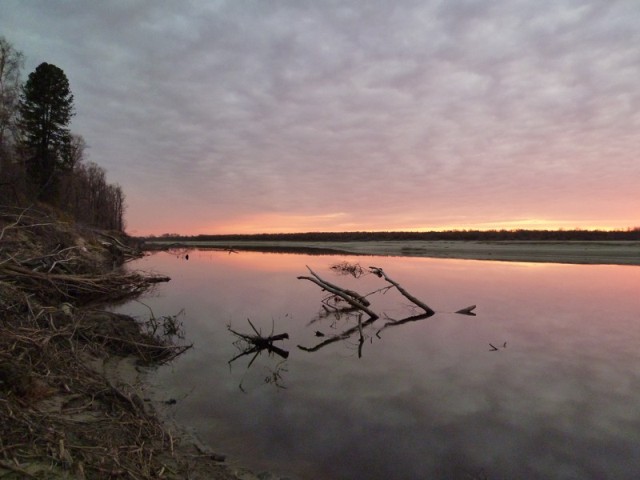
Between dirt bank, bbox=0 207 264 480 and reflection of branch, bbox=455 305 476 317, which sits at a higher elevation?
dirt bank, bbox=0 207 264 480

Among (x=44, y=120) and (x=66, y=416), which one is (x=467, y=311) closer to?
(x=66, y=416)

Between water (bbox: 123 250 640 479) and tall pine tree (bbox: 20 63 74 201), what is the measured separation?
3927 cm

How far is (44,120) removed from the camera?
43781mm

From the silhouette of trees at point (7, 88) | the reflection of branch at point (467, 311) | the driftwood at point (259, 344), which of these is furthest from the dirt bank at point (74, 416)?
the silhouette of trees at point (7, 88)

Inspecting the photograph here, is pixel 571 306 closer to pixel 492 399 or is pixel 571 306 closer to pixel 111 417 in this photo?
pixel 492 399

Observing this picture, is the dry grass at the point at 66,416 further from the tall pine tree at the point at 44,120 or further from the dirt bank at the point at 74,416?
the tall pine tree at the point at 44,120

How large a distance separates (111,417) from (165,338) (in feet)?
19.4

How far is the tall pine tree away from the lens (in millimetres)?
42906

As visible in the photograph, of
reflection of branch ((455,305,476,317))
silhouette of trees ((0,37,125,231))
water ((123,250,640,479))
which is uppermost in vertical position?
silhouette of trees ((0,37,125,231))

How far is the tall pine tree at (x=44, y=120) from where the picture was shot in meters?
42.9

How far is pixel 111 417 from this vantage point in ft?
15.1

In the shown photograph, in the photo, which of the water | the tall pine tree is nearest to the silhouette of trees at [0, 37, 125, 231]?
the tall pine tree

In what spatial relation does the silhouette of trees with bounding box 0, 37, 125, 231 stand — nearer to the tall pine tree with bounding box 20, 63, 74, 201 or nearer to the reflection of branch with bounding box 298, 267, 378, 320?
the tall pine tree with bounding box 20, 63, 74, 201

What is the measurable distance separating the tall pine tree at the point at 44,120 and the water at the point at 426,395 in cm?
3927
